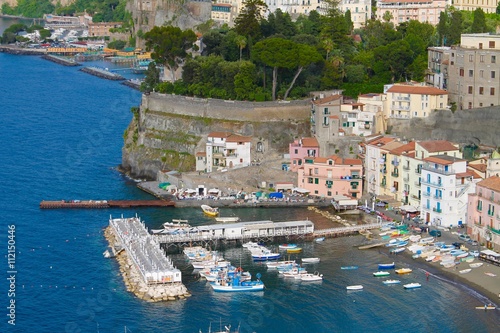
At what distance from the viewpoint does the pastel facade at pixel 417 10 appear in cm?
8599

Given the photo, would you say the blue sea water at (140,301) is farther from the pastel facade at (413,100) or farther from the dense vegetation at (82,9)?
the dense vegetation at (82,9)

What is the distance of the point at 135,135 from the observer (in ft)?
241

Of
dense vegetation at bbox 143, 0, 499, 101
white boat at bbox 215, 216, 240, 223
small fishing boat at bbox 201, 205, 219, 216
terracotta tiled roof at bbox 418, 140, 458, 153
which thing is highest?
dense vegetation at bbox 143, 0, 499, 101

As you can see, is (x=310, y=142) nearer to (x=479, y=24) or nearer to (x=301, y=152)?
(x=301, y=152)

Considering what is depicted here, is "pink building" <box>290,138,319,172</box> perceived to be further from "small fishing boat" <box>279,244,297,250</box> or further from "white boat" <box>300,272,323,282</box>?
"white boat" <box>300,272,323,282</box>

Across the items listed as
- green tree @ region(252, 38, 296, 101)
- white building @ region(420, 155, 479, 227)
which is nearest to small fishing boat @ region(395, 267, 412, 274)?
white building @ region(420, 155, 479, 227)

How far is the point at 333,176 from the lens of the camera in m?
62.7

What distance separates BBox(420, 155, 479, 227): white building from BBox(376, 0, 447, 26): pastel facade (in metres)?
31.8

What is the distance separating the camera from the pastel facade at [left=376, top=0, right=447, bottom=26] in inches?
3386

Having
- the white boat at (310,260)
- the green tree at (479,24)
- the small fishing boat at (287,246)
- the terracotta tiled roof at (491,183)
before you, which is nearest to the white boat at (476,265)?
the terracotta tiled roof at (491,183)

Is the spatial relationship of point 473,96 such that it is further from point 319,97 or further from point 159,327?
point 159,327

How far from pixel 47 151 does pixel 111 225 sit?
20838 millimetres

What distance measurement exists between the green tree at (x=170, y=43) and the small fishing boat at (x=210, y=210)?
58.6 ft

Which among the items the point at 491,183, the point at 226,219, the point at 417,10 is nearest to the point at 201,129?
the point at 226,219
